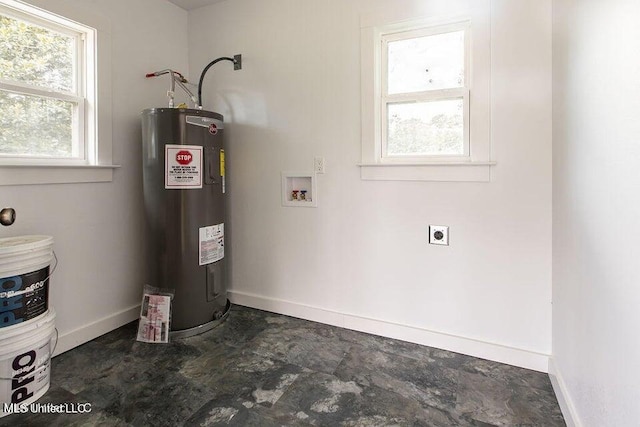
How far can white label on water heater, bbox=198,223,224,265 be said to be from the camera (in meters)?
2.36

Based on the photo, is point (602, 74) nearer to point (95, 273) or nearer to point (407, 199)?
point (407, 199)

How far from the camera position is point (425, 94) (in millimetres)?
2133

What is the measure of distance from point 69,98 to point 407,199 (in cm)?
230

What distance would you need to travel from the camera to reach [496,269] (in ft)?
6.59

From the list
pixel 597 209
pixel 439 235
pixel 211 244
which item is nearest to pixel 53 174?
pixel 211 244

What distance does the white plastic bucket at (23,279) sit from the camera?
1540 mm

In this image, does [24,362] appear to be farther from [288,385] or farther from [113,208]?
[288,385]

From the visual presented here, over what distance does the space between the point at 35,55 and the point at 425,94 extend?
240cm

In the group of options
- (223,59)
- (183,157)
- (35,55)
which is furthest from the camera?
(223,59)

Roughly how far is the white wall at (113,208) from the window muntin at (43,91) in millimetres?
168

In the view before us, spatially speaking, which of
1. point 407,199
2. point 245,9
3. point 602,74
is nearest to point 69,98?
point 245,9

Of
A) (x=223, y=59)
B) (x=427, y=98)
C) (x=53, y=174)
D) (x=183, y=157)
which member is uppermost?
(x=223, y=59)

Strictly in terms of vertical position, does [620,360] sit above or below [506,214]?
below

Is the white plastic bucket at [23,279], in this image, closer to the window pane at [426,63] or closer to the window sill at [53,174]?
the window sill at [53,174]
